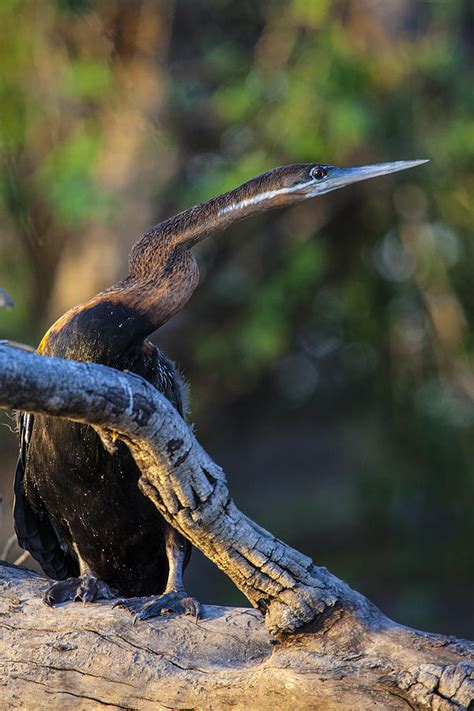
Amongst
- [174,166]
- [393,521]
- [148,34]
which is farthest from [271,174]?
[393,521]

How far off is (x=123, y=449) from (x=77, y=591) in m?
0.53

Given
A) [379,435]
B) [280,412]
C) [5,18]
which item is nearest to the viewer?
[5,18]

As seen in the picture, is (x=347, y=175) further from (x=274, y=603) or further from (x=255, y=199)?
(x=274, y=603)

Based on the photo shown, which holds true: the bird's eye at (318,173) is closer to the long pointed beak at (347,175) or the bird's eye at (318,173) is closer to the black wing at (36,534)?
the long pointed beak at (347,175)

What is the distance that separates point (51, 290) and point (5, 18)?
90.4 inches

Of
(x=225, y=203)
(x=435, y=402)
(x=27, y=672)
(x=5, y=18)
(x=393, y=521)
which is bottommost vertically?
(x=27, y=672)

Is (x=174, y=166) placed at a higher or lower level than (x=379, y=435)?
higher

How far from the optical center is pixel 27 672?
10.5ft

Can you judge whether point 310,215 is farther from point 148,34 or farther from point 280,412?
point 280,412

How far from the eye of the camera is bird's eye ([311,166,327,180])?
3.84 metres

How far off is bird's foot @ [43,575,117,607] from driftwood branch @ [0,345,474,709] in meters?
0.40

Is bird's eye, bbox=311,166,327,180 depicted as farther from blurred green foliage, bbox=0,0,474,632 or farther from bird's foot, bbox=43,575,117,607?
blurred green foliage, bbox=0,0,474,632

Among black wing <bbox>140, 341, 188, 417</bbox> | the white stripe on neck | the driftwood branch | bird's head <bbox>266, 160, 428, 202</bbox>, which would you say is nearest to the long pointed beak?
bird's head <bbox>266, 160, 428, 202</bbox>

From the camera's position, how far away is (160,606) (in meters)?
3.43
